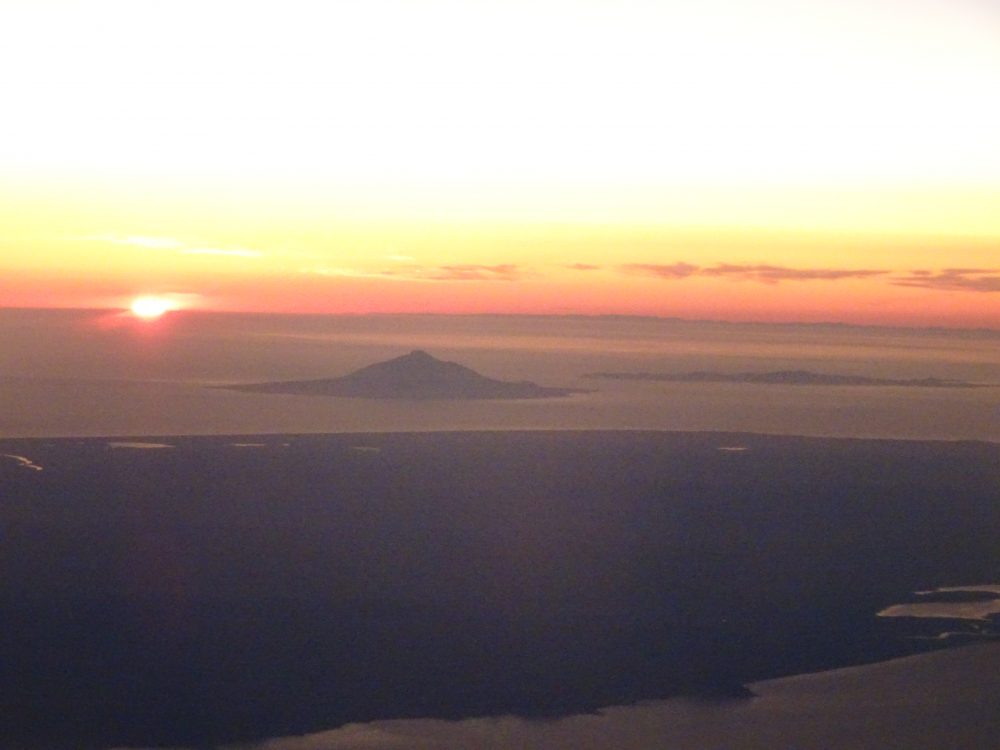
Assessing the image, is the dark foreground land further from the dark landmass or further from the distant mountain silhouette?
the dark landmass

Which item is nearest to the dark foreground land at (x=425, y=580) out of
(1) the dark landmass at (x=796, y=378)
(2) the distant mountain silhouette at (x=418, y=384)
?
(2) the distant mountain silhouette at (x=418, y=384)

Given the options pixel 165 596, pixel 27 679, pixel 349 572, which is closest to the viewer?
pixel 27 679

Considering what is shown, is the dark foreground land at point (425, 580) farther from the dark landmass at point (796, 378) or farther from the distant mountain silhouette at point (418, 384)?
the dark landmass at point (796, 378)

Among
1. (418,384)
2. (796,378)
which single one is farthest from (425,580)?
(796,378)

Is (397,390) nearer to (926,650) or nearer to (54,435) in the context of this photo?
(54,435)

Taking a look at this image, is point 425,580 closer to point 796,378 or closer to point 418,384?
point 418,384

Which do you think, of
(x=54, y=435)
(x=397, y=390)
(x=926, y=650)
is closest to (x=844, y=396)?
(x=397, y=390)

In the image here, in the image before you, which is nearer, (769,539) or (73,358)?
(769,539)
